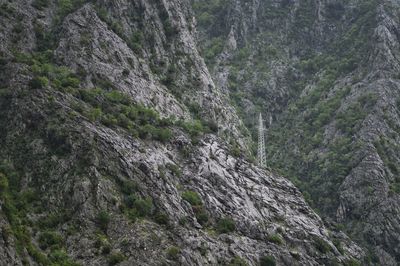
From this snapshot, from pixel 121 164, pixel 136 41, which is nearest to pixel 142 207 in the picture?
pixel 121 164

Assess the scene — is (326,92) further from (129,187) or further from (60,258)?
(60,258)

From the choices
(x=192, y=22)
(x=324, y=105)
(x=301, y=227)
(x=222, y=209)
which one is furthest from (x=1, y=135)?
(x=324, y=105)

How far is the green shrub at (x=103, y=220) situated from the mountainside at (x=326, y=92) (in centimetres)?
4064

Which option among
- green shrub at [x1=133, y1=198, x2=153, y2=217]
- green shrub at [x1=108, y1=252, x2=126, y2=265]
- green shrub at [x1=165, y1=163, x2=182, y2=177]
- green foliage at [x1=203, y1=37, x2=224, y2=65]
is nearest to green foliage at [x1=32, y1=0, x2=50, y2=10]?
green shrub at [x1=165, y1=163, x2=182, y2=177]

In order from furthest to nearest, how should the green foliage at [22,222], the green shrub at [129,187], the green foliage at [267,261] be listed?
the green foliage at [267,261], the green shrub at [129,187], the green foliage at [22,222]

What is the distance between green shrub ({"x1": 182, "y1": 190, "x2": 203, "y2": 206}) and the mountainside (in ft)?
88.7

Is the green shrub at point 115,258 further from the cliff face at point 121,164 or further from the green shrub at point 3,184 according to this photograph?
the green shrub at point 3,184

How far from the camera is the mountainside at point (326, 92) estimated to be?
99.6m

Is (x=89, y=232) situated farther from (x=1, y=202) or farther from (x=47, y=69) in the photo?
(x=47, y=69)

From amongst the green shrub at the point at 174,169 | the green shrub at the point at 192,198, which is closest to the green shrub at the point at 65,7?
the green shrub at the point at 174,169

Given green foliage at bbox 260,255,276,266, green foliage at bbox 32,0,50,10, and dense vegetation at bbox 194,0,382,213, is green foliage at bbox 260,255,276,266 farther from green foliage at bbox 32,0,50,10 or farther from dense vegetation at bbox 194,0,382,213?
green foliage at bbox 32,0,50,10

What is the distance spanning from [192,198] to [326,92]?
62041 millimetres

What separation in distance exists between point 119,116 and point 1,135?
15571 mm

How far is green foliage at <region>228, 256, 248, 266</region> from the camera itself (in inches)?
2712
